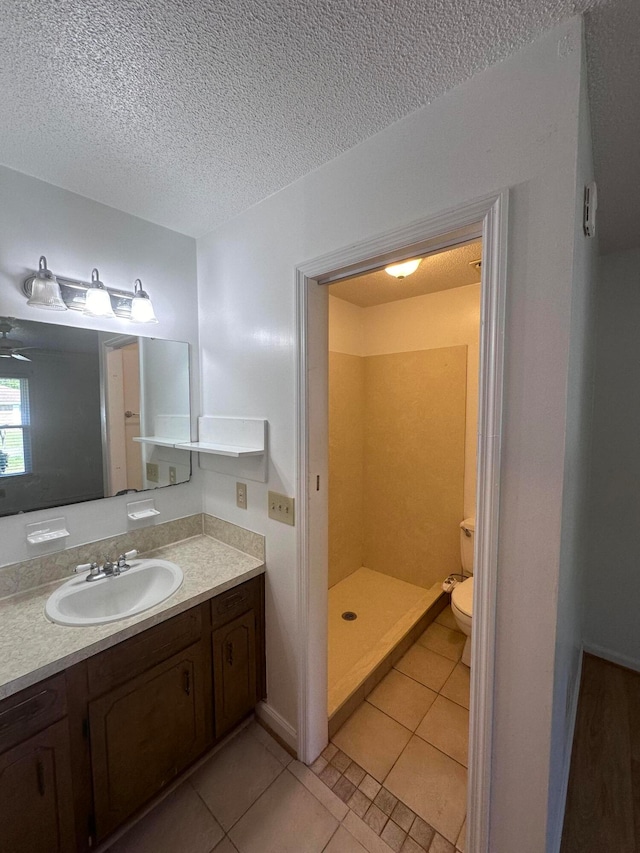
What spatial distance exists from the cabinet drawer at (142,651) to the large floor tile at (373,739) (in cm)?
92

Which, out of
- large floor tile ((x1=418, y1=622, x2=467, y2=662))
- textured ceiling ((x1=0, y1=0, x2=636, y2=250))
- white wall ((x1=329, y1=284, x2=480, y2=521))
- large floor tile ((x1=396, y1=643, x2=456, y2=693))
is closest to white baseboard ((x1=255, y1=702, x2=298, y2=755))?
large floor tile ((x1=396, y1=643, x2=456, y2=693))

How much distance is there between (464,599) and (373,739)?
86cm

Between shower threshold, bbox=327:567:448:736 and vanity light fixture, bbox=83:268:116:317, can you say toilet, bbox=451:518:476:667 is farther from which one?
vanity light fixture, bbox=83:268:116:317

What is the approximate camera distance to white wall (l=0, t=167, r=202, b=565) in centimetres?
132

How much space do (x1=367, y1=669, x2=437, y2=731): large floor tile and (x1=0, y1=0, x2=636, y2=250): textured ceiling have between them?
2.52 m

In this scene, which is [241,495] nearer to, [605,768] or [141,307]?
[141,307]

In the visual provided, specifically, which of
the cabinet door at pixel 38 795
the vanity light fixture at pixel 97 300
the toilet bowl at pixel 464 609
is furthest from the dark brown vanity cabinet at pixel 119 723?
the vanity light fixture at pixel 97 300

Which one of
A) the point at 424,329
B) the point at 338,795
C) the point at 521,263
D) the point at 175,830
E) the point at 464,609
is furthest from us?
the point at 424,329

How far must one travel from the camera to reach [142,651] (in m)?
1.20

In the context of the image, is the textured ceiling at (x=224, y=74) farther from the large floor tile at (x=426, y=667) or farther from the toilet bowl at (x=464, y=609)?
the large floor tile at (x=426, y=667)

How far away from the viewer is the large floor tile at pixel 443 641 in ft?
7.00

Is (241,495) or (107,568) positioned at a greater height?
(241,495)

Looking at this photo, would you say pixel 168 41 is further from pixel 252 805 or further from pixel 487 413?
pixel 252 805

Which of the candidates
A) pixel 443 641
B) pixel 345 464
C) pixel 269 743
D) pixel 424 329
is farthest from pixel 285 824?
pixel 424 329
